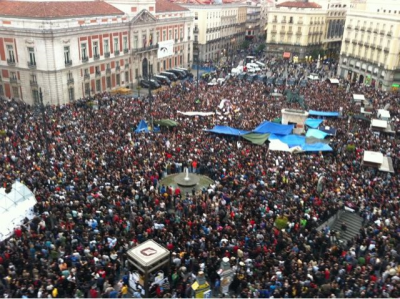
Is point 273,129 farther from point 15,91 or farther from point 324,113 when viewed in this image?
point 15,91

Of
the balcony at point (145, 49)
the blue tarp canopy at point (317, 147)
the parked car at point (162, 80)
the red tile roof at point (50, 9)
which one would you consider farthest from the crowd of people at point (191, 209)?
the balcony at point (145, 49)

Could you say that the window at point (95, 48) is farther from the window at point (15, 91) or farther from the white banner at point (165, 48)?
the white banner at point (165, 48)

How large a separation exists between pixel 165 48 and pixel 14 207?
148 ft

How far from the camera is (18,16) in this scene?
4019 centimetres

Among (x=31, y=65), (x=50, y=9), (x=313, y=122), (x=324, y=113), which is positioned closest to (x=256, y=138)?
(x=313, y=122)

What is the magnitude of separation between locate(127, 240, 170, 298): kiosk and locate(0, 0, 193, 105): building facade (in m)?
31.3

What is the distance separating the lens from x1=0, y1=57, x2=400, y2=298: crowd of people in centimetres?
1513

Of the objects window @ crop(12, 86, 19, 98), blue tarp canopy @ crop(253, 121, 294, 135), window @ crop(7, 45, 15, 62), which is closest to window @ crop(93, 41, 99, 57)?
window @ crop(7, 45, 15, 62)

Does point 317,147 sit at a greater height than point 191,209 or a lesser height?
greater

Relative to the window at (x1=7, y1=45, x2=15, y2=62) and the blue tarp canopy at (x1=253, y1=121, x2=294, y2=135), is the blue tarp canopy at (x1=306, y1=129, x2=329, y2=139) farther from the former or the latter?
the window at (x1=7, y1=45, x2=15, y2=62)

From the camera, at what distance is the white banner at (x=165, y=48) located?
5881 centimetres

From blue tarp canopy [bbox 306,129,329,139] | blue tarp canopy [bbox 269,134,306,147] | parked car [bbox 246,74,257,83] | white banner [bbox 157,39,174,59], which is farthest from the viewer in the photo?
white banner [bbox 157,39,174,59]

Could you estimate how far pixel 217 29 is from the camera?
8119 cm

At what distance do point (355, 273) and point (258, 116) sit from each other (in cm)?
2207
